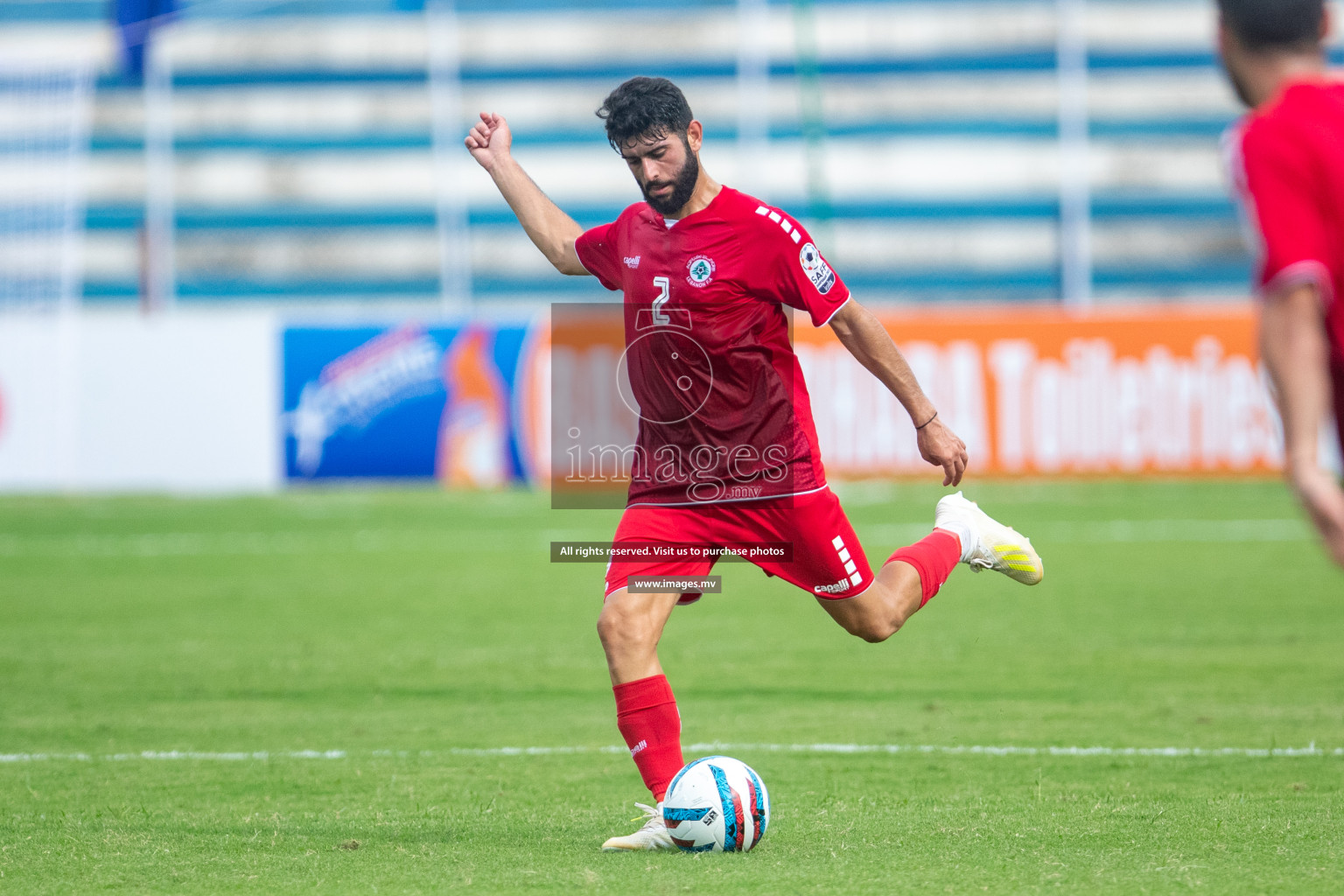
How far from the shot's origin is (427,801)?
5.49m

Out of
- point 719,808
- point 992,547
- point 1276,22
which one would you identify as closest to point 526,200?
point 992,547

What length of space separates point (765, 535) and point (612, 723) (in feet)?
6.98

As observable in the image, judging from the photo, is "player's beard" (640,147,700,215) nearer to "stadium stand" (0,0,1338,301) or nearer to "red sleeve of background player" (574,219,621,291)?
"red sleeve of background player" (574,219,621,291)

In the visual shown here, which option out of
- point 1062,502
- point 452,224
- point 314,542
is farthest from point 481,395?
point 452,224

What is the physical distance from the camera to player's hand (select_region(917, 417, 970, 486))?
16.8 ft

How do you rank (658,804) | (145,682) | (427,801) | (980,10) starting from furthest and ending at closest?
1. (980,10)
2. (145,682)
3. (427,801)
4. (658,804)

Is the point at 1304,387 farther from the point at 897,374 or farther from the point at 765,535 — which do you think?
the point at 765,535

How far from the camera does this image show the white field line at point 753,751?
608 cm

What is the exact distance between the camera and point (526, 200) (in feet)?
18.5

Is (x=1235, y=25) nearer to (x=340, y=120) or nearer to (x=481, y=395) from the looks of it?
(x=481, y=395)

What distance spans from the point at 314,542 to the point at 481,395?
392 cm

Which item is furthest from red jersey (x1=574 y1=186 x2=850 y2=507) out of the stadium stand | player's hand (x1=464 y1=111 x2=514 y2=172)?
the stadium stand

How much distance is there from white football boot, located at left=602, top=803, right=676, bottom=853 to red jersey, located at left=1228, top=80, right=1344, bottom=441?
8.17ft

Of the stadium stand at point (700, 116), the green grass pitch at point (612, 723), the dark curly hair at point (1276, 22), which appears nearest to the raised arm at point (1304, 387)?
the dark curly hair at point (1276, 22)
